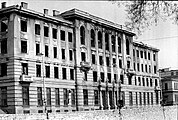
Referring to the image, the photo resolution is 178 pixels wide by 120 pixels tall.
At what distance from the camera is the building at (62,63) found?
38.9 metres

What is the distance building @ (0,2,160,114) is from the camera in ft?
128

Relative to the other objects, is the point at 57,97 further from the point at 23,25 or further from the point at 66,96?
the point at 23,25

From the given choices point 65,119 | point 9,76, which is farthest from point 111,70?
point 65,119

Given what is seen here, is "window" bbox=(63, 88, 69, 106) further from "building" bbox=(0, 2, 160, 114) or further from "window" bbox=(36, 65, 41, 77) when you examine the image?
"window" bbox=(36, 65, 41, 77)

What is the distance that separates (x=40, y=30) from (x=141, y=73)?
2660 centimetres

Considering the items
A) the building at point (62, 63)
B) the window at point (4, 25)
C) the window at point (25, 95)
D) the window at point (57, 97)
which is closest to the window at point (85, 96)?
the building at point (62, 63)

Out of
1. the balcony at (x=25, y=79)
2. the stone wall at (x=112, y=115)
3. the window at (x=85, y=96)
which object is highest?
the balcony at (x=25, y=79)

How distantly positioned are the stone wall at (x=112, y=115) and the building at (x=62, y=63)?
6.39m

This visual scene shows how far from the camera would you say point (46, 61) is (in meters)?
42.2

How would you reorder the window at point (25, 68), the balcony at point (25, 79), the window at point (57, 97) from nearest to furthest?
the balcony at point (25, 79) < the window at point (25, 68) < the window at point (57, 97)

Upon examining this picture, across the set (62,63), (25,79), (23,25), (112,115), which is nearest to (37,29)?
(23,25)

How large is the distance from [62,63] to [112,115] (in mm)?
10637

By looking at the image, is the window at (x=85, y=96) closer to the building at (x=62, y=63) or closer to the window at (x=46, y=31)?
the building at (x=62, y=63)

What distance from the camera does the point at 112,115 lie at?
36875 millimetres
